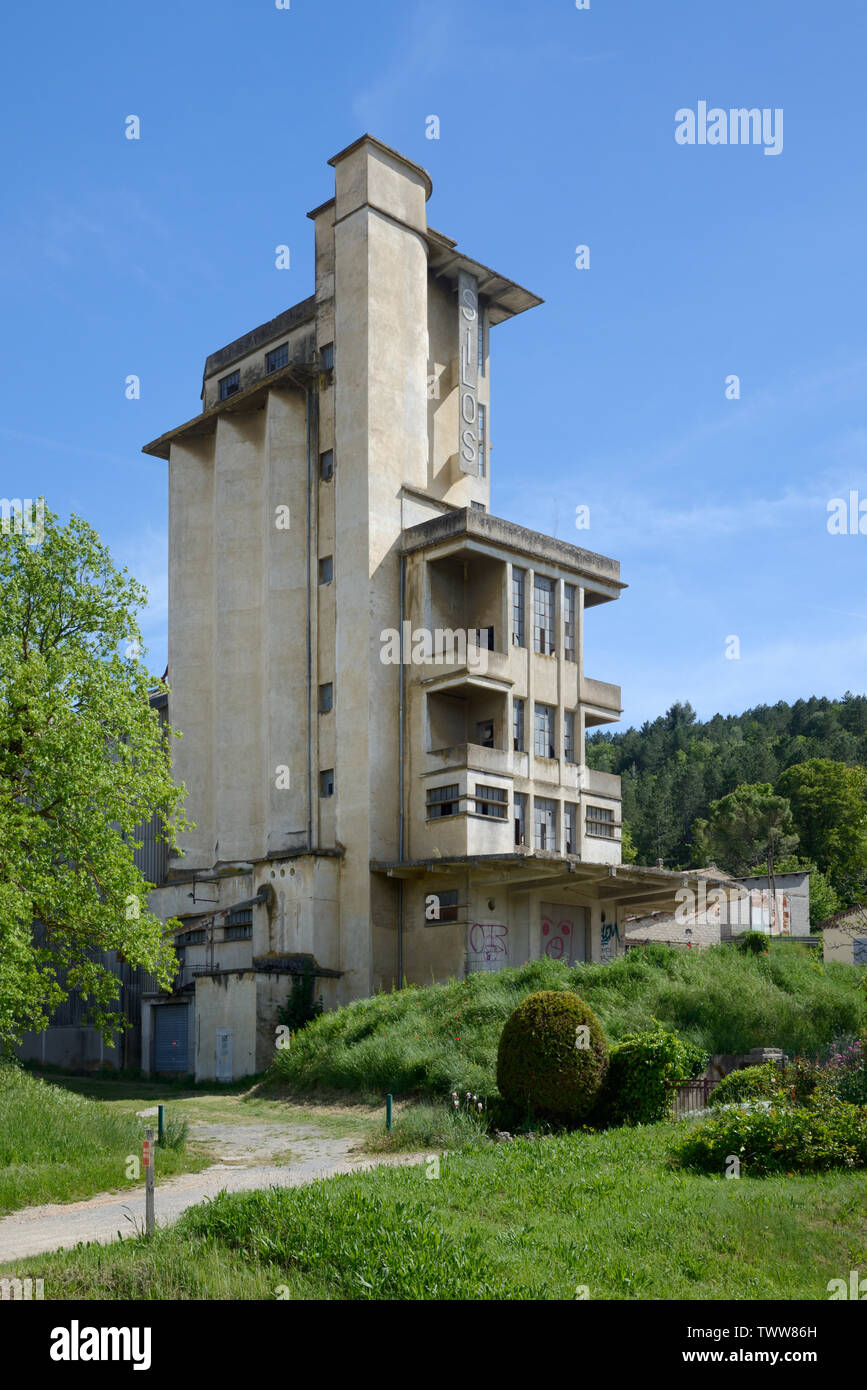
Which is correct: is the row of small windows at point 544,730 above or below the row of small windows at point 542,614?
below

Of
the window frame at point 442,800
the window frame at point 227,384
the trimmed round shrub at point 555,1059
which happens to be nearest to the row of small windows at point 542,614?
the window frame at point 442,800

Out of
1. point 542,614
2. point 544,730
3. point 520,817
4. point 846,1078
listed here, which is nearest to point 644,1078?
point 846,1078

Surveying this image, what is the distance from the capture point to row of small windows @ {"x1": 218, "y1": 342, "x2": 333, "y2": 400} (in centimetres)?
4562

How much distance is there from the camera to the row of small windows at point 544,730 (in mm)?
42934

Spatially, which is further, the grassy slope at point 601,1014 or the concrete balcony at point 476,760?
the concrete balcony at point 476,760

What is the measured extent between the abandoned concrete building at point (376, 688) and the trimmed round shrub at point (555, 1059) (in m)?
15.8

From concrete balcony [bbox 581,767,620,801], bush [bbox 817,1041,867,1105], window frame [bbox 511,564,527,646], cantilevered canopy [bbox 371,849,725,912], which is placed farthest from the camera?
concrete balcony [bbox 581,767,620,801]

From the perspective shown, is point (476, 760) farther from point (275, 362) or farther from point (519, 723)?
point (275, 362)

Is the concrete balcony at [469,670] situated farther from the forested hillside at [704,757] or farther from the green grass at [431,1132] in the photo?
the forested hillside at [704,757]

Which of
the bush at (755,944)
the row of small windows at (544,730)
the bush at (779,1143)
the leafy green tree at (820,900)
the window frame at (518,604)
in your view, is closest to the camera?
the bush at (779,1143)

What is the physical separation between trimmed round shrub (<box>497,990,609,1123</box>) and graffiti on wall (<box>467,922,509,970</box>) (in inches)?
685

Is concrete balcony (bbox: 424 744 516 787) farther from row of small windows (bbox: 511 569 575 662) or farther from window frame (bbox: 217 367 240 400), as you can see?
window frame (bbox: 217 367 240 400)

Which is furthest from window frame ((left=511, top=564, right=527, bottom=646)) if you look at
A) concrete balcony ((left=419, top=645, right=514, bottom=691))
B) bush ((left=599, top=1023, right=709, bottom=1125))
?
bush ((left=599, top=1023, right=709, bottom=1125))

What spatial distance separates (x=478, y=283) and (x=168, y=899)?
26.2 m
